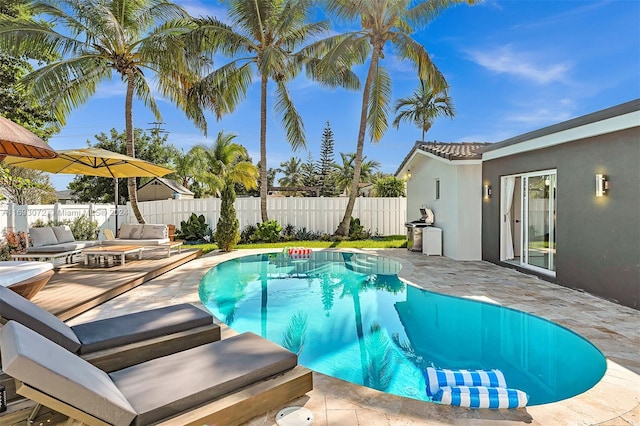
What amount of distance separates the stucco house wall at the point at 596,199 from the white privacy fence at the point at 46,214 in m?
15.3

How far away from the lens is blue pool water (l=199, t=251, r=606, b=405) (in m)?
4.14

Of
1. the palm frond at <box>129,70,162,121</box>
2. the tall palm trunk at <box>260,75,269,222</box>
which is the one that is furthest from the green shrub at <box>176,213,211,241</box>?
the palm frond at <box>129,70,162,121</box>

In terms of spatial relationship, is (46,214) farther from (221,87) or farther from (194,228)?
(221,87)

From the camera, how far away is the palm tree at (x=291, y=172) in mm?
46625

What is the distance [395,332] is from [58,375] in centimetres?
451

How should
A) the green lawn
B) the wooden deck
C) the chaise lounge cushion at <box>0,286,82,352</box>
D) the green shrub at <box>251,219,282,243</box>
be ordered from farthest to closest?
1. the green shrub at <box>251,219,282,243</box>
2. the green lawn
3. the wooden deck
4. the chaise lounge cushion at <box>0,286,82,352</box>

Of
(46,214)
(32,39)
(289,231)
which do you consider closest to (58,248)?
(46,214)

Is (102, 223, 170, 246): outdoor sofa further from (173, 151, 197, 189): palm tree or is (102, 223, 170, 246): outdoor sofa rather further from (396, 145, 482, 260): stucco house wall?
(173, 151, 197, 189): palm tree

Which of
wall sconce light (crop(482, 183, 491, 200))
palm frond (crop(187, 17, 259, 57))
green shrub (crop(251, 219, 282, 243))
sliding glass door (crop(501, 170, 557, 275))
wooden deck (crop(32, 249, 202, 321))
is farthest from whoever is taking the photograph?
green shrub (crop(251, 219, 282, 243))

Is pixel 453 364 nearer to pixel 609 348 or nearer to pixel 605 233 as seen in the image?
pixel 609 348

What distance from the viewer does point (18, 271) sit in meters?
4.98

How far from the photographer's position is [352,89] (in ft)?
50.9

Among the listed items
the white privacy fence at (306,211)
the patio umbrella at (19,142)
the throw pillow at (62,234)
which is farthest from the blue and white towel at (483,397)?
the white privacy fence at (306,211)

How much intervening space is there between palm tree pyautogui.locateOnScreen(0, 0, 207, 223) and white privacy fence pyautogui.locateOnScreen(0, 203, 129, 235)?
2638 millimetres
